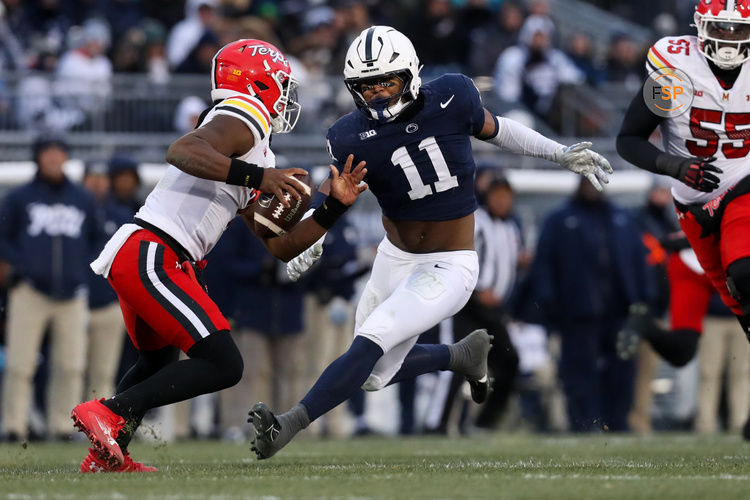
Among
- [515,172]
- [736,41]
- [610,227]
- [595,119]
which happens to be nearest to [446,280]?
[736,41]

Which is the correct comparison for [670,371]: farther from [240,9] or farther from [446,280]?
[446,280]

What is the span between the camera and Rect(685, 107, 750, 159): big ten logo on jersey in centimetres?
682

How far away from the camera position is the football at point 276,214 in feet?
20.3

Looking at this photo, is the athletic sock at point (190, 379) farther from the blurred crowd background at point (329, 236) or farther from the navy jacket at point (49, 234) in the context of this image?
the navy jacket at point (49, 234)

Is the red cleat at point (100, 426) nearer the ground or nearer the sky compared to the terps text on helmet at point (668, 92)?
nearer the ground

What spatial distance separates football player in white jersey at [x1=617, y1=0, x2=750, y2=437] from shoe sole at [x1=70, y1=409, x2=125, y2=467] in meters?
2.95

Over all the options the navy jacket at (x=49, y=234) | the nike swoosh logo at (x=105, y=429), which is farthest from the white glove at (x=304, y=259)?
the navy jacket at (x=49, y=234)

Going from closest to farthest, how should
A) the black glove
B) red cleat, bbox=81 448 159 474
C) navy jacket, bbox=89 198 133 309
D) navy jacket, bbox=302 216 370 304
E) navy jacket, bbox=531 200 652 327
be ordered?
1. red cleat, bbox=81 448 159 474
2. the black glove
3. navy jacket, bbox=89 198 133 309
4. navy jacket, bbox=302 216 370 304
5. navy jacket, bbox=531 200 652 327

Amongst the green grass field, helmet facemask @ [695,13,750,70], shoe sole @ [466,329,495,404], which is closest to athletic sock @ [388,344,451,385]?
shoe sole @ [466,329,495,404]

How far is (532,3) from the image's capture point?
1542cm

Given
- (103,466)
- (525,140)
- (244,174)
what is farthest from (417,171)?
(103,466)

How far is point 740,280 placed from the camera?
659cm

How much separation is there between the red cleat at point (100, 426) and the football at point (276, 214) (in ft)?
3.61

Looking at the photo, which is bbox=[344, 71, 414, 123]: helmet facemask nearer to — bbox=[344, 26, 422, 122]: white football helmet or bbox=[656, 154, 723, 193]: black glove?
bbox=[344, 26, 422, 122]: white football helmet
